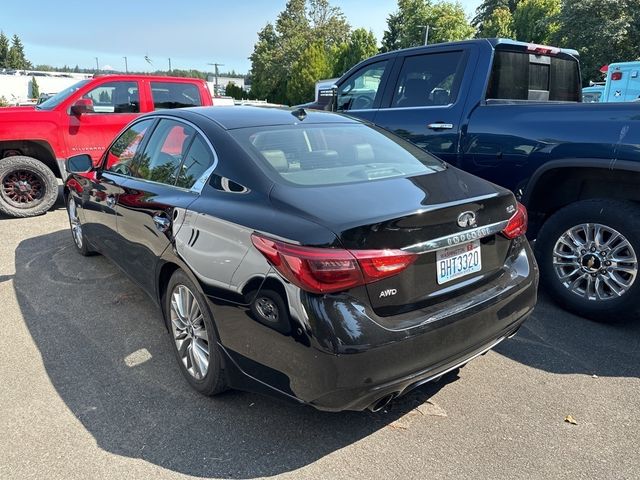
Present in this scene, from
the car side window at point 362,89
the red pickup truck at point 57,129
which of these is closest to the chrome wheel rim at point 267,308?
the car side window at point 362,89

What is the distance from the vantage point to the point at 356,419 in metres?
2.71

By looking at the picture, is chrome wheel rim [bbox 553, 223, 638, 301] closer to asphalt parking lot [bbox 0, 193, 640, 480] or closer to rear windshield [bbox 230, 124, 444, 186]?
asphalt parking lot [bbox 0, 193, 640, 480]

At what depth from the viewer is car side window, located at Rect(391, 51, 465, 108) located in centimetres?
474

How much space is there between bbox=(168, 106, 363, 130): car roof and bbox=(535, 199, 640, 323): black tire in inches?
69.9

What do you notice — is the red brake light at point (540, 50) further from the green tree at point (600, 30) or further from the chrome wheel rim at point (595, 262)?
the green tree at point (600, 30)

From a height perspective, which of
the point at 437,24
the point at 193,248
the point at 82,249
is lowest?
the point at 82,249

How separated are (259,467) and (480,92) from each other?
3.63 meters

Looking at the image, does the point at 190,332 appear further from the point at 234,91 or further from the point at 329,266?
the point at 234,91

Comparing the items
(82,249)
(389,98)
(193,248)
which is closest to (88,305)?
(82,249)

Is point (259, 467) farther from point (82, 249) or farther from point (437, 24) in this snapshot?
point (437, 24)

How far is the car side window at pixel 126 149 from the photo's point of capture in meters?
3.92

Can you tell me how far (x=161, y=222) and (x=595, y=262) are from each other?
314 cm

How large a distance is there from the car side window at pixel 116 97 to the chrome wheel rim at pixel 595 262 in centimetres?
651

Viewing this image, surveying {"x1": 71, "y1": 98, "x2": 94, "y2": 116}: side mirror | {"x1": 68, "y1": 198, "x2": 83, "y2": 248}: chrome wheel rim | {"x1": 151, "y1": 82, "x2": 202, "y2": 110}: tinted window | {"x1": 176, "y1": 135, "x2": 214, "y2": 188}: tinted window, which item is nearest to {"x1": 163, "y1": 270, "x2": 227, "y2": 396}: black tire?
{"x1": 176, "y1": 135, "x2": 214, "y2": 188}: tinted window
